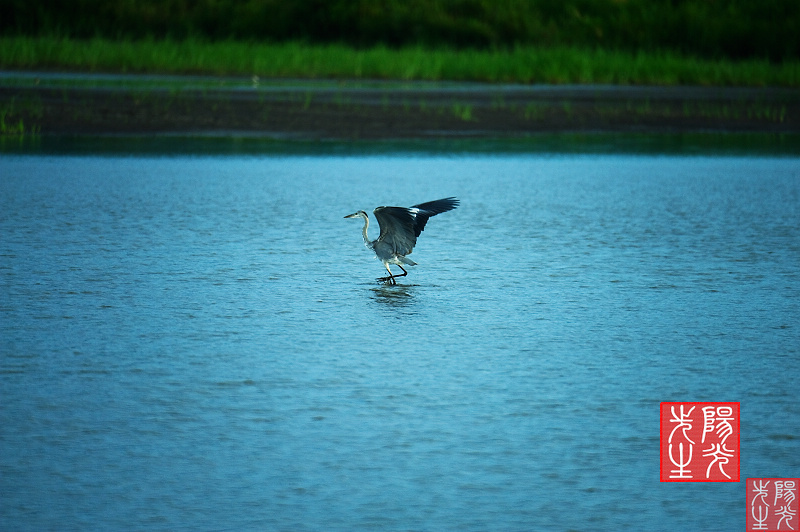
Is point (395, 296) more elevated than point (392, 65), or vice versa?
point (395, 296)

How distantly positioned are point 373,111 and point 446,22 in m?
16.8

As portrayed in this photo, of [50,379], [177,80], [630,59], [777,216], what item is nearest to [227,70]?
[177,80]

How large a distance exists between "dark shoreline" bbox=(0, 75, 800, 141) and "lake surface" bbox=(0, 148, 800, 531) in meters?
8.96

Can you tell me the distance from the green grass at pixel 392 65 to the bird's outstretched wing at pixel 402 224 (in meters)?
21.9

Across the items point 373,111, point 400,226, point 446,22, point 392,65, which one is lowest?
point 373,111

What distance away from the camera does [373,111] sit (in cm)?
2327

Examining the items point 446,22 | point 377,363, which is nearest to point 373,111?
point 446,22

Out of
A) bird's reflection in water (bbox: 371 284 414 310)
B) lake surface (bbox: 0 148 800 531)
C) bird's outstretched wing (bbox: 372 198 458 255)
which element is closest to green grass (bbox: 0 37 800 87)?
lake surface (bbox: 0 148 800 531)

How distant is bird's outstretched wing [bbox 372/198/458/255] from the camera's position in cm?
795

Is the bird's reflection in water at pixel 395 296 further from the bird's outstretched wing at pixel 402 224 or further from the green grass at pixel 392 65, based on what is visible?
the green grass at pixel 392 65

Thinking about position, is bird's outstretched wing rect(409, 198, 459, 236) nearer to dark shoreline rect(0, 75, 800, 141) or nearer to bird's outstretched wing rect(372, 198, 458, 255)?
bird's outstretched wing rect(372, 198, 458, 255)

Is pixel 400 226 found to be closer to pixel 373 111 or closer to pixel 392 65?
pixel 373 111

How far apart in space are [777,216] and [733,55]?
85.9 feet

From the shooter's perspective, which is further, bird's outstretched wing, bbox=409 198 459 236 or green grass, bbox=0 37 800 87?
green grass, bbox=0 37 800 87
